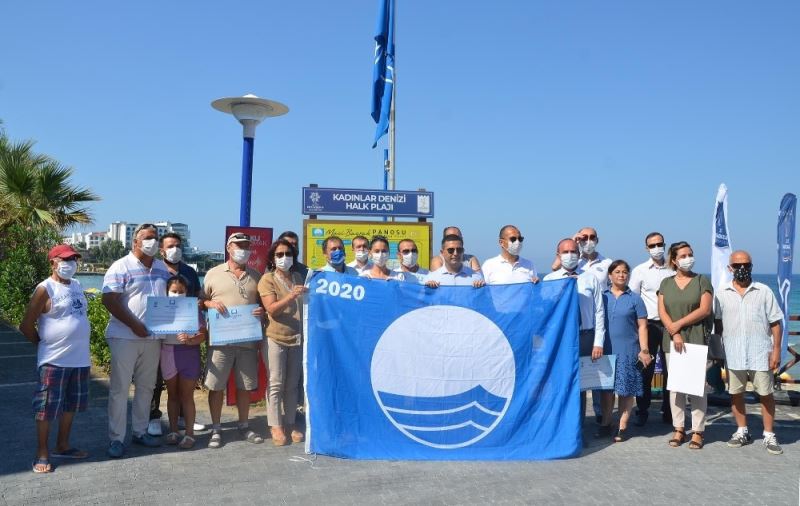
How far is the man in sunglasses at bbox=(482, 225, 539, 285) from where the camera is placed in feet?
21.0

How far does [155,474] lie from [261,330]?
5.07ft

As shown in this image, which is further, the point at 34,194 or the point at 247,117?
the point at 34,194

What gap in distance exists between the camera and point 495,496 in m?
4.79

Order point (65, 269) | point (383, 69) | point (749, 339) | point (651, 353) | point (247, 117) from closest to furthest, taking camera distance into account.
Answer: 1. point (65, 269)
2. point (749, 339)
3. point (651, 353)
4. point (247, 117)
5. point (383, 69)

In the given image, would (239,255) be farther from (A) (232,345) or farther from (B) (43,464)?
(B) (43,464)

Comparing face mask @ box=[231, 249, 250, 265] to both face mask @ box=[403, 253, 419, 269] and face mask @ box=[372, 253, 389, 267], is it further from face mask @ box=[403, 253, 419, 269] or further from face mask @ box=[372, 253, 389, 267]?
face mask @ box=[403, 253, 419, 269]

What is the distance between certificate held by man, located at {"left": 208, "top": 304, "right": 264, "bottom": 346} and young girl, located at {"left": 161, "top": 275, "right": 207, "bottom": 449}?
0.17m

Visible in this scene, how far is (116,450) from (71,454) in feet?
1.26

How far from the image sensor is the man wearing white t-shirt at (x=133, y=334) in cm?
574

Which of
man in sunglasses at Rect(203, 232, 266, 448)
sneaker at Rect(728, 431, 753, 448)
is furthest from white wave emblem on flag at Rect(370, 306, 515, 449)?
sneaker at Rect(728, 431, 753, 448)

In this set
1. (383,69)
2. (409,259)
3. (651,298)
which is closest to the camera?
(409,259)

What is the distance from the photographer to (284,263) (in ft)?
20.1

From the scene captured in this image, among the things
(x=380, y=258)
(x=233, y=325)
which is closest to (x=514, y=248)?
(x=380, y=258)

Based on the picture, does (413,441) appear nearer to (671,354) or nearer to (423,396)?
(423,396)
